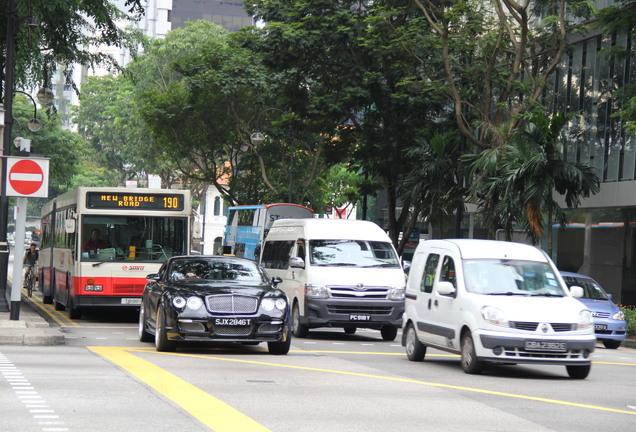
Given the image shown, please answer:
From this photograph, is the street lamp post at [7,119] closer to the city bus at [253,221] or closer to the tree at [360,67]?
the tree at [360,67]

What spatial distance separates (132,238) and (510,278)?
11128 mm

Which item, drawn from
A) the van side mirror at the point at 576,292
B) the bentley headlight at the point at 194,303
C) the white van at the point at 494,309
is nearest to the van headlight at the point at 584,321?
Answer: the white van at the point at 494,309

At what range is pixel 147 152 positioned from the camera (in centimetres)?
6894

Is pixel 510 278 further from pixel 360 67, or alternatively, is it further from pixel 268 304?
pixel 360 67

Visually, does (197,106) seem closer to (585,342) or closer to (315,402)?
(585,342)

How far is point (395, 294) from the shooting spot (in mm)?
21891

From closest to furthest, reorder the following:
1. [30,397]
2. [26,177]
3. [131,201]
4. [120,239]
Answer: [30,397] → [26,177] → [120,239] → [131,201]

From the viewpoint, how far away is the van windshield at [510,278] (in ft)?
52.0

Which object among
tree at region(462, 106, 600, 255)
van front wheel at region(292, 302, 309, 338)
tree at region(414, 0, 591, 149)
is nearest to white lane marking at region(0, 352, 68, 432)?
van front wheel at region(292, 302, 309, 338)

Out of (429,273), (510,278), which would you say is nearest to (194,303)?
(429,273)

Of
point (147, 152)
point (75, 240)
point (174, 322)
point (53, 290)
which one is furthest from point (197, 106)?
point (174, 322)

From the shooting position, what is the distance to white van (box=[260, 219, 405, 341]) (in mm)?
21672

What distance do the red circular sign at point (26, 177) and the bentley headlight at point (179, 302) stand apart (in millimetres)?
4651

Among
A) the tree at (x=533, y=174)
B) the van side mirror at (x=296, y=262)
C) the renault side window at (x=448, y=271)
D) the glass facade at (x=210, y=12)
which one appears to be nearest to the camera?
the renault side window at (x=448, y=271)
